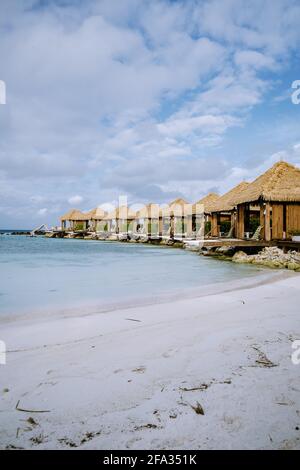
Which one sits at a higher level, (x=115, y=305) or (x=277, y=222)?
(x=277, y=222)

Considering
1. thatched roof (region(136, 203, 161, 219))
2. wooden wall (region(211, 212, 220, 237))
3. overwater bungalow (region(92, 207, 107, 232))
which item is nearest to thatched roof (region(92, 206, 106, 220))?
overwater bungalow (region(92, 207, 107, 232))

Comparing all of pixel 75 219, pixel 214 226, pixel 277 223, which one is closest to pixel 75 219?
pixel 75 219

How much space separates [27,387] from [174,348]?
1.49 metres

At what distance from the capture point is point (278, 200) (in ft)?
42.4

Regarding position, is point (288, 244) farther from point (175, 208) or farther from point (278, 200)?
point (175, 208)

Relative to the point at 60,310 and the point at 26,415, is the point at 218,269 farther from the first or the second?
the point at 26,415

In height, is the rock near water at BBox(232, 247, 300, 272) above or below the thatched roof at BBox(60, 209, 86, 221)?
below

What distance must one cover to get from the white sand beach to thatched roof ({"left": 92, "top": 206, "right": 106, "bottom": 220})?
3930 cm

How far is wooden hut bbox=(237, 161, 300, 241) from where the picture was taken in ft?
42.8

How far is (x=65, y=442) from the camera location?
1731 millimetres

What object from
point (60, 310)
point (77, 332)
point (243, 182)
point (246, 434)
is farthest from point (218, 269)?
point (243, 182)

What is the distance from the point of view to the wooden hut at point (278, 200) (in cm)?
1305

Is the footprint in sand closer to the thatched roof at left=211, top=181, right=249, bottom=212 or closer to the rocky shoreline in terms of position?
the rocky shoreline

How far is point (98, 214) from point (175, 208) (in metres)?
19.5
